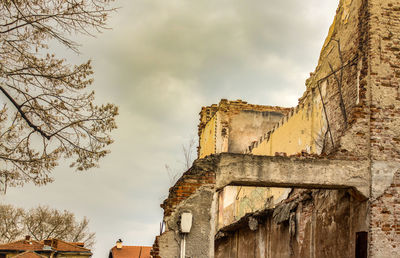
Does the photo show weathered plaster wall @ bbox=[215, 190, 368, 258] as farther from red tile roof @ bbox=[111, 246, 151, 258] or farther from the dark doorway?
red tile roof @ bbox=[111, 246, 151, 258]

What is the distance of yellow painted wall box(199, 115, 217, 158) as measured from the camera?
86.1ft

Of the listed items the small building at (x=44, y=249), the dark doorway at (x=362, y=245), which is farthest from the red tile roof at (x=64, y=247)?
the dark doorway at (x=362, y=245)

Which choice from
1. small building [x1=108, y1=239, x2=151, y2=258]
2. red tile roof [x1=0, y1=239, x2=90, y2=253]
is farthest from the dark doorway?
small building [x1=108, y1=239, x2=151, y2=258]

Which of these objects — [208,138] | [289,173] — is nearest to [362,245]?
[289,173]

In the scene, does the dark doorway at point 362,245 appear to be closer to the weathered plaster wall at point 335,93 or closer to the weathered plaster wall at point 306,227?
the weathered plaster wall at point 306,227

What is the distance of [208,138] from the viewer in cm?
2769

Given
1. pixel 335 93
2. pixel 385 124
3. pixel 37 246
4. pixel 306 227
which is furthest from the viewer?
pixel 37 246

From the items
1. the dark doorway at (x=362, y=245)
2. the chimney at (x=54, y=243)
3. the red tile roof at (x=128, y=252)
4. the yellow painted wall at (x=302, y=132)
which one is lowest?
the red tile roof at (x=128, y=252)

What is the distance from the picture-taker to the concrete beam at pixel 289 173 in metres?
10.2

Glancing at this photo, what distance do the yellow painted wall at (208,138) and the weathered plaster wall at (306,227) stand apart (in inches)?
313

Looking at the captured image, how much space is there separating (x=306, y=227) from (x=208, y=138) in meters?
15.0

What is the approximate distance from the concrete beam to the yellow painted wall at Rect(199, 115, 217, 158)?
15.6m

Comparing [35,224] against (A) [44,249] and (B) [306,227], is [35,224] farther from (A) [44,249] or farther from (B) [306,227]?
(B) [306,227]

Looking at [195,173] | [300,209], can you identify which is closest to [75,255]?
[300,209]
